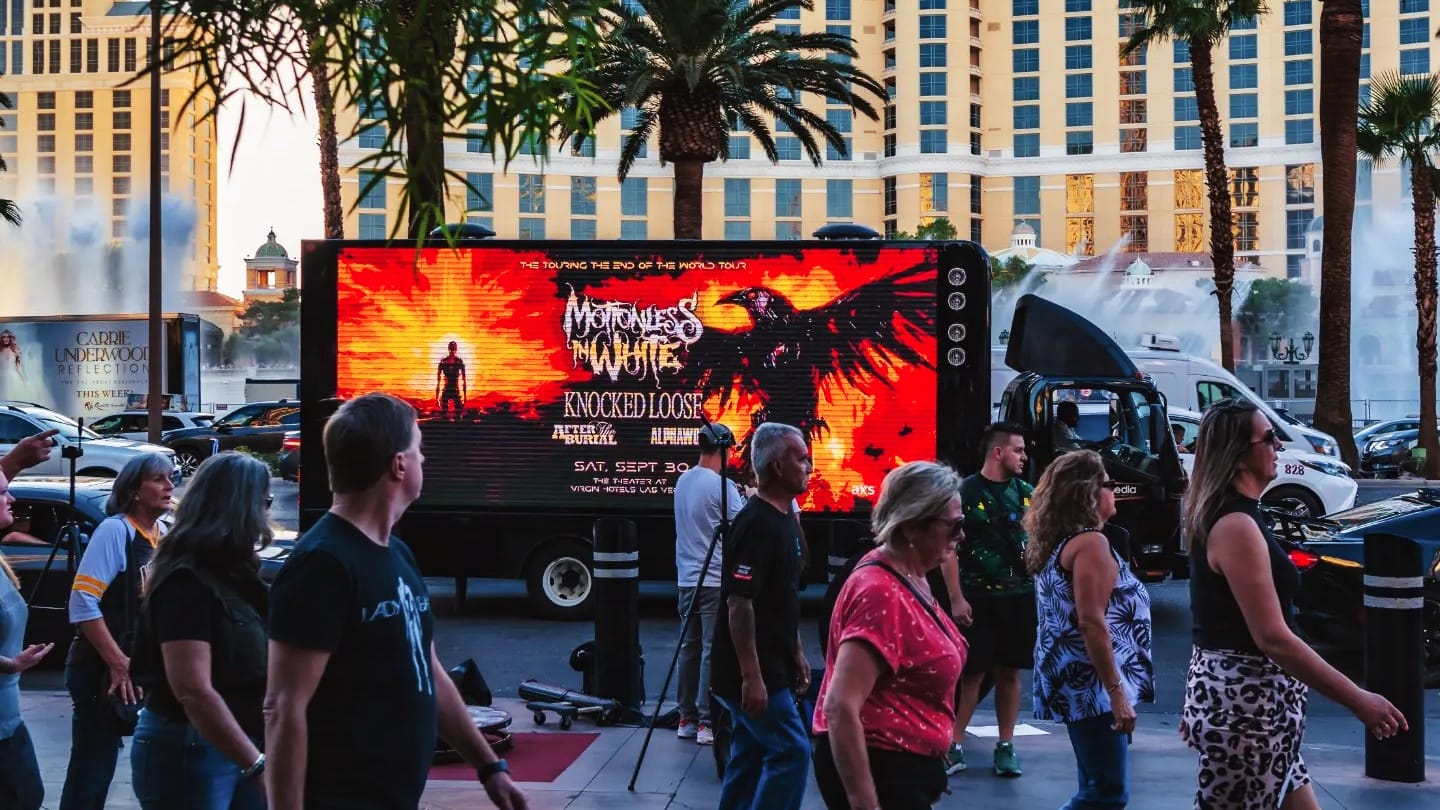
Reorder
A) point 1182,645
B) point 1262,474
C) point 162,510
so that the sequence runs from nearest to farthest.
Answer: point 1262,474, point 162,510, point 1182,645

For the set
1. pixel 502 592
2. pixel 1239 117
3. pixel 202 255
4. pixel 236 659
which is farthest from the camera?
pixel 202 255

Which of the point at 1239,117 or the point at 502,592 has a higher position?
the point at 1239,117

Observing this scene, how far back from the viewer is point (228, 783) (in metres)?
4.19

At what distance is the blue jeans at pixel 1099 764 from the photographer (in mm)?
5219

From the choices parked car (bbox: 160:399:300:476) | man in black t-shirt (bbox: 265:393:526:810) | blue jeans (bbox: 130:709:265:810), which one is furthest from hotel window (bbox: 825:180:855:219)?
man in black t-shirt (bbox: 265:393:526:810)

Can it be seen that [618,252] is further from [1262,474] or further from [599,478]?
[1262,474]

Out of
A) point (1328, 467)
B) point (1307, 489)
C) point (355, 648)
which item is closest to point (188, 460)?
point (1307, 489)

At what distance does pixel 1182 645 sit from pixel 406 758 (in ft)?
33.2

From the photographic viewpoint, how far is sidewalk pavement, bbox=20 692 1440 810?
23.6 feet

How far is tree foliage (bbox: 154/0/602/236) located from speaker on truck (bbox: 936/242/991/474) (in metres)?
9.53

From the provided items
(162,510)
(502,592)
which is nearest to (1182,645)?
(502,592)

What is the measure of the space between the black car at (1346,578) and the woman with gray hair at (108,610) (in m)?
7.71

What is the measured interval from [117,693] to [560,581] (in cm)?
830

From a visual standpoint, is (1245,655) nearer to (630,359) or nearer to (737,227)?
(630,359)
